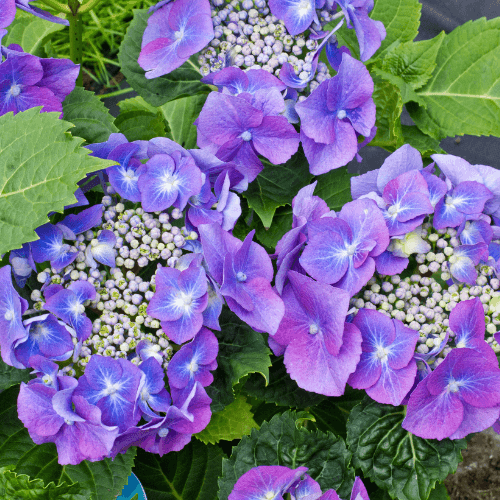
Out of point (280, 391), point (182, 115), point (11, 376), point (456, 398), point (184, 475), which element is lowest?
point (184, 475)

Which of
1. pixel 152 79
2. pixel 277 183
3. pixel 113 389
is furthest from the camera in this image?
pixel 152 79

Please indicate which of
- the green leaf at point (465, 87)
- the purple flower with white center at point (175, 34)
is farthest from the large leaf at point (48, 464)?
the green leaf at point (465, 87)

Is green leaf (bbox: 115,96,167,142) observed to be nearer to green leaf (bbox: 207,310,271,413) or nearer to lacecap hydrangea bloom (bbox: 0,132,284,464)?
lacecap hydrangea bloom (bbox: 0,132,284,464)

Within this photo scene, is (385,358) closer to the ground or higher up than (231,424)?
higher up

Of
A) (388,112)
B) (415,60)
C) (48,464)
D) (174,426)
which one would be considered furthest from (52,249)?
(415,60)

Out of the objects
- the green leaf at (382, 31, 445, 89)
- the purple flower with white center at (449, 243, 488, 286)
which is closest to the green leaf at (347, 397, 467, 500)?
the purple flower with white center at (449, 243, 488, 286)

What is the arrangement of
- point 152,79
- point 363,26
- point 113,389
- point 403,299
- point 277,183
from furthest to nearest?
1. point 152,79
2. point 277,183
3. point 363,26
4. point 403,299
5. point 113,389

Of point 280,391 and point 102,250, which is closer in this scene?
point 102,250

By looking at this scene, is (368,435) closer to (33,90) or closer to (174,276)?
(174,276)

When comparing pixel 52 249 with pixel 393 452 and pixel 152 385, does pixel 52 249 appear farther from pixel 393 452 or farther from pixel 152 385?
pixel 393 452
